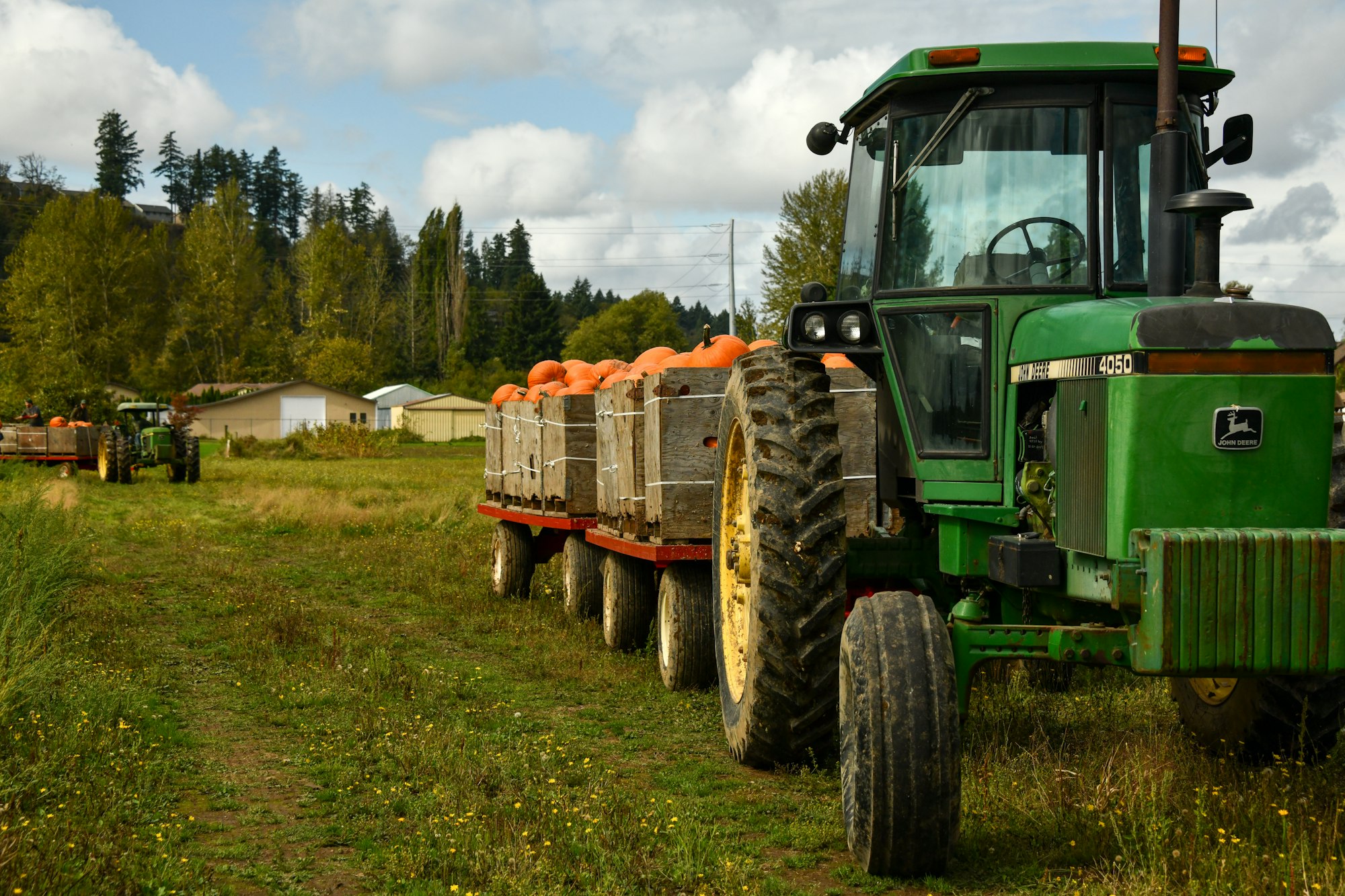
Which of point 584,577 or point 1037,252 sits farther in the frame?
point 584,577

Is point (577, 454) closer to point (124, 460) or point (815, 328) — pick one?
point (815, 328)

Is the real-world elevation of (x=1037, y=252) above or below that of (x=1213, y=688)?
above

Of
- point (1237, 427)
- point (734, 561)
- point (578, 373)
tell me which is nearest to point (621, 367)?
point (578, 373)

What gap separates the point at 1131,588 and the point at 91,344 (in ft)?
243

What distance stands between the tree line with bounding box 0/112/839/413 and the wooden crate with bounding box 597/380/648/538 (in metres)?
36.4

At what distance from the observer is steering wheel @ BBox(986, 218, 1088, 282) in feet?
18.5

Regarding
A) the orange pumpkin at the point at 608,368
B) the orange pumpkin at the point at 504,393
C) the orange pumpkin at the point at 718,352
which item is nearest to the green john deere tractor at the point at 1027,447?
the orange pumpkin at the point at 718,352

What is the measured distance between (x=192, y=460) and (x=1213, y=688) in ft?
99.9

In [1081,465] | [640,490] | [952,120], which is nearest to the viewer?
[1081,465]

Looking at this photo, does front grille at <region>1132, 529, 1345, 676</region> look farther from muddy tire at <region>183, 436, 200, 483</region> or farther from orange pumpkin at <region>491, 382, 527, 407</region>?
muddy tire at <region>183, 436, 200, 483</region>

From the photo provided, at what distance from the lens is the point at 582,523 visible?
35.9ft

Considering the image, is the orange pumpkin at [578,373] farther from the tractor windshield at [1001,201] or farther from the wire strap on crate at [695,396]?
the tractor windshield at [1001,201]

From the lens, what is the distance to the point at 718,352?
381 inches

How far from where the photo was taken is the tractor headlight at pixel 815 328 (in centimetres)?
609
